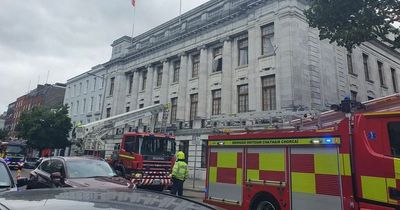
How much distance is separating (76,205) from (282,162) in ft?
19.8

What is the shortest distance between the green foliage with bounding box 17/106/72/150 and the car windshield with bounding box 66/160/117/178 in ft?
112

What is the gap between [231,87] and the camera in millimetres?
26875

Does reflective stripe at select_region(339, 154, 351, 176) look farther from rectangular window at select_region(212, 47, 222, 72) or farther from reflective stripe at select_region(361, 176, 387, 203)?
rectangular window at select_region(212, 47, 222, 72)

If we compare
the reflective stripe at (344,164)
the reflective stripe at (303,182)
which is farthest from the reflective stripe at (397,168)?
the reflective stripe at (303,182)

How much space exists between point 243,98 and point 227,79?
2171 millimetres

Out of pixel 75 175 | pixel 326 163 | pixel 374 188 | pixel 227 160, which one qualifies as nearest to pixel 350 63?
pixel 227 160

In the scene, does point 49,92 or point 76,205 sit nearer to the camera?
point 76,205

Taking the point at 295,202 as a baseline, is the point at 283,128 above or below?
above

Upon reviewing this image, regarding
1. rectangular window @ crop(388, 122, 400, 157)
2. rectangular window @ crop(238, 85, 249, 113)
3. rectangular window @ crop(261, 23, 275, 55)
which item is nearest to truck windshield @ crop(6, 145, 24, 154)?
rectangular window @ crop(238, 85, 249, 113)

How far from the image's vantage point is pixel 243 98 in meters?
26.1

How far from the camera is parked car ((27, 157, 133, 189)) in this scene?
831 cm

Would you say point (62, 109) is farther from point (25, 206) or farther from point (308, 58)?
point (25, 206)

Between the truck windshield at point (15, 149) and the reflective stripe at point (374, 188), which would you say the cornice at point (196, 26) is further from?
the reflective stripe at point (374, 188)

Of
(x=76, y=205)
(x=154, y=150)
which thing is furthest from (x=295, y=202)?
(x=154, y=150)
